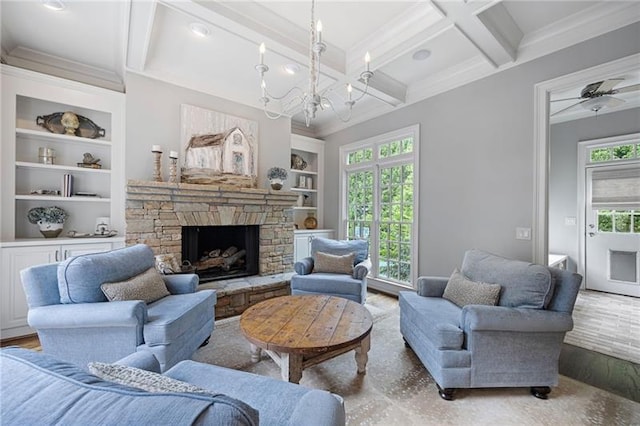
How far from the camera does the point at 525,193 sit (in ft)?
9.23

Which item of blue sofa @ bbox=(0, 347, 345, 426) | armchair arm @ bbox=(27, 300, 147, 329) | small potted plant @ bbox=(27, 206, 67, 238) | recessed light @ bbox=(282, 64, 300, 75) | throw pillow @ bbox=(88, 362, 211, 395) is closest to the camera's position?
blue sofa @ bbox=(0, 347, 345, 426)

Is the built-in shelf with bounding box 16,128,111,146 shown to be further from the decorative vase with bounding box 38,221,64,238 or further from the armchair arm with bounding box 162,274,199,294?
the armchair arm with bounding box 162,274,199,294

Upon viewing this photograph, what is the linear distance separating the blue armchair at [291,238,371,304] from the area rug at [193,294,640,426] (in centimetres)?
87

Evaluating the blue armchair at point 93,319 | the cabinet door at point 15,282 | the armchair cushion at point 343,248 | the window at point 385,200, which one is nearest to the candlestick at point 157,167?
the cabinet door at point 15,282

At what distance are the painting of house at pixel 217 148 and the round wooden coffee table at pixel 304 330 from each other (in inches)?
82.2

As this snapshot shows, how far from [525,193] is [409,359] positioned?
2.05 metres

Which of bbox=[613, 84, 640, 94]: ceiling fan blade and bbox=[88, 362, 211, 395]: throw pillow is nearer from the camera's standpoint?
bbox=[88, 362, 211, 395]: throw pillow

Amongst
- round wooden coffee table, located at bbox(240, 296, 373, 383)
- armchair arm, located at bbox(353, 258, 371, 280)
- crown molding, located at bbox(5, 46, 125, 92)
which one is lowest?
round wooden coffee table, located at bbox(240, 296, 373, 383)

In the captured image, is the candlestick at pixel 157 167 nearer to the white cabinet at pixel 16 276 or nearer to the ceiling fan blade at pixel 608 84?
the white cabinet at pixel 16 276

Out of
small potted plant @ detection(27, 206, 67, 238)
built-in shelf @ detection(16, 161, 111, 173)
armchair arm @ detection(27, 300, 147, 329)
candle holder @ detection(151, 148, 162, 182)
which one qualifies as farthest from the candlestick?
armchair arm @ detection(27, 300, 147, 329)

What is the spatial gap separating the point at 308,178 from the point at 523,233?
3.64 metres

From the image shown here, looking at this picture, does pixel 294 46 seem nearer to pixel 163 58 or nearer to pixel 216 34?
pixel 216 34

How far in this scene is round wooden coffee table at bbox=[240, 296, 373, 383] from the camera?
1662 mm

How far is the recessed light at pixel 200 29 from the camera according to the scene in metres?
2.48
